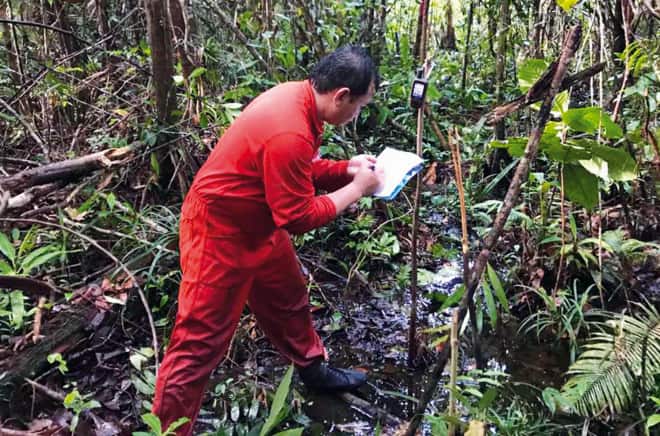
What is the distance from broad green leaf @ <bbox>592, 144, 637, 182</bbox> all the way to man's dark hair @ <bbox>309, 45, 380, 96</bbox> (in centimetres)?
129

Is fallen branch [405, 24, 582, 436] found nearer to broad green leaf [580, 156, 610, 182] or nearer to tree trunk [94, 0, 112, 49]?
broad green leaf [580, 156, 610, 182]

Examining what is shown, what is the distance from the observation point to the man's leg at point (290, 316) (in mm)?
2602

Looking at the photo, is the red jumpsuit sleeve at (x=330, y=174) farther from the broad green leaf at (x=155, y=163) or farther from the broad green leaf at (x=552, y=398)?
the broad green leaf at (x=155, y=163)

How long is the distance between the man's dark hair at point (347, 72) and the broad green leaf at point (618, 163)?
1.29 metres

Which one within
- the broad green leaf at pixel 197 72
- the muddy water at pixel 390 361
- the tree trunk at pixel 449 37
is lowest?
the muddy water at pixel 390 361

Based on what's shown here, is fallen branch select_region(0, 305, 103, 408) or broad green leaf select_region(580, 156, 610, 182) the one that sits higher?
broad green leaf select_region(580, 156, 610, 182)

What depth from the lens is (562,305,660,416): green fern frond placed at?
2.24 metres

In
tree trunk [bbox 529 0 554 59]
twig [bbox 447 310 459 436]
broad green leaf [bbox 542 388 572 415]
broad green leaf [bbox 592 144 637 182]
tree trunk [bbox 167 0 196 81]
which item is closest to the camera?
twig [bbox 447 310 459 436]

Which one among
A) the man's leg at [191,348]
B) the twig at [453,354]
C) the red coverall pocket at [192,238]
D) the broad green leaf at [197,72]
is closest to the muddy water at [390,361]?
the man's leg at [191,348]

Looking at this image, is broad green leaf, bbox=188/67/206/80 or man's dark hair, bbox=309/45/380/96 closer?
man's dark hair, bbox=309/45/380/96

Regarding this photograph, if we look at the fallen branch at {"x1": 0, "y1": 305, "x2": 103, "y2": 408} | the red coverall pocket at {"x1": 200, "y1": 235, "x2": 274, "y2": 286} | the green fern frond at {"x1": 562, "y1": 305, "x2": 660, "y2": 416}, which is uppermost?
the red coverall pocket at {"x1": 200, "y1": 235, "x2": 274, "y2": 286}

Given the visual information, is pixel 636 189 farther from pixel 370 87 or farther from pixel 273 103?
pixel 273 103

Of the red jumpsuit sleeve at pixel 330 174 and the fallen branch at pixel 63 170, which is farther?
the fallen branch at pixel 63 170

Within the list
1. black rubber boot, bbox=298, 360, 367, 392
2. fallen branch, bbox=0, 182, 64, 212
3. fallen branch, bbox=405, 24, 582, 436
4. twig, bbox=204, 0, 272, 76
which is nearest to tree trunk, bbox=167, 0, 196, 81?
twig, bbox=204, 0, 272, 76
